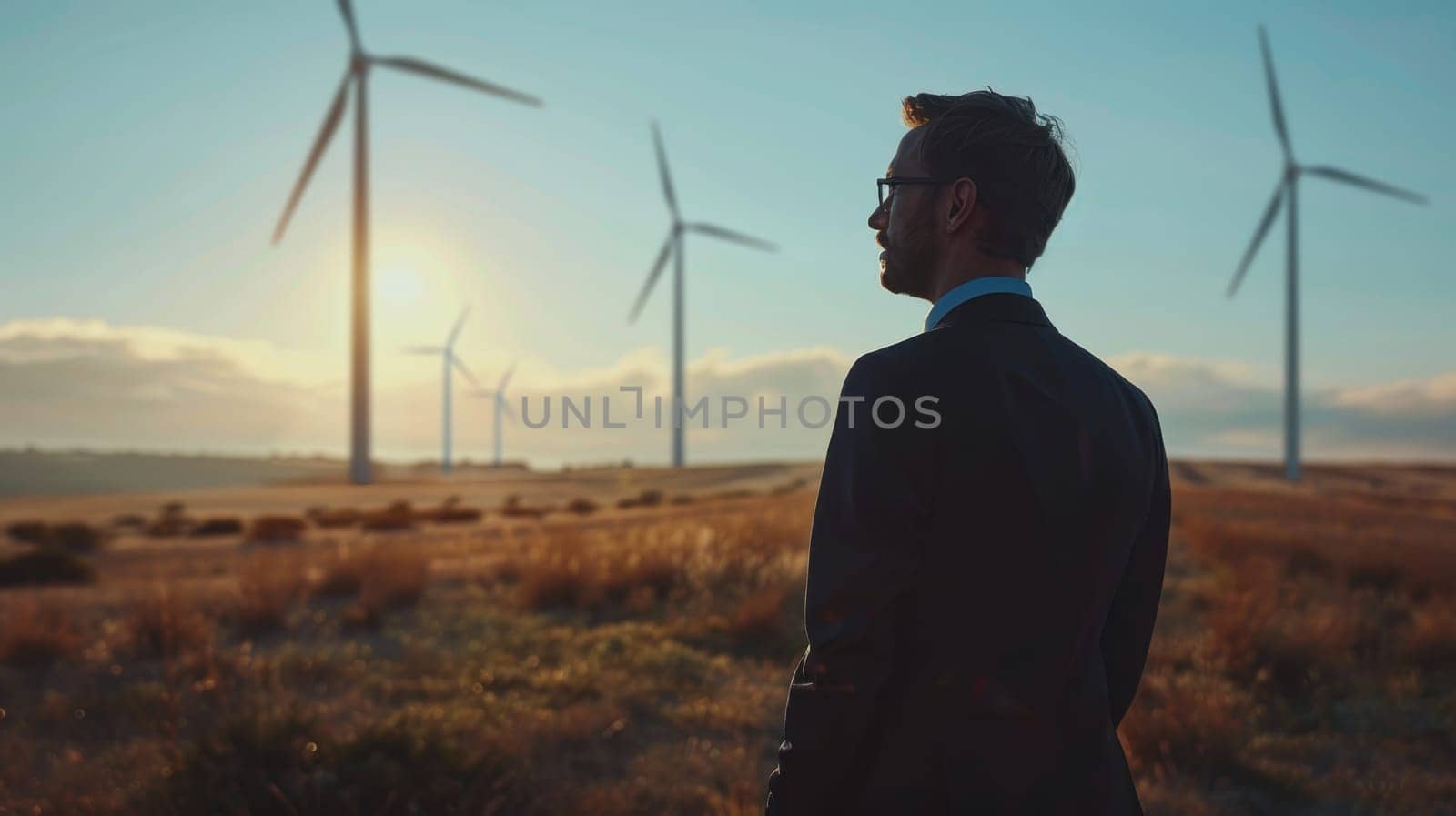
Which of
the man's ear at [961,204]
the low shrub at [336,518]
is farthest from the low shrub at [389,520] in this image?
the man's ear at [961,204]

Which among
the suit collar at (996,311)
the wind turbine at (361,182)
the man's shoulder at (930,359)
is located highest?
the wind turbine at (361,182)

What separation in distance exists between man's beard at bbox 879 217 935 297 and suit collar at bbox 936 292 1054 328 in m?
0.24

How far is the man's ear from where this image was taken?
92.2 inches

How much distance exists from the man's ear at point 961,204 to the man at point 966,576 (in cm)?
19

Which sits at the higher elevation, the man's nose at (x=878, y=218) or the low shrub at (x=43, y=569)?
the man's nose at (x=878, y=218)

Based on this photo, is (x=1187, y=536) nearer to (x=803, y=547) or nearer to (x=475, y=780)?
(x=803, y=547)

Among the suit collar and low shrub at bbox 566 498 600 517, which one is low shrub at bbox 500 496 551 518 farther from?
the suit collar

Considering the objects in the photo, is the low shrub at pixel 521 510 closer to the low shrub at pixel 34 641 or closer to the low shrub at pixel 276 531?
the low shrub at pixel 276 531

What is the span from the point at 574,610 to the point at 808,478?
65.5m

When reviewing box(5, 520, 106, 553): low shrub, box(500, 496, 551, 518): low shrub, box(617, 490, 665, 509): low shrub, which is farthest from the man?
box(617, 490, 665, 509): low shrub

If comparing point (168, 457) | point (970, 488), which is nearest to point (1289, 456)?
point (970, 488)

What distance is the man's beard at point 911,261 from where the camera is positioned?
2463mm

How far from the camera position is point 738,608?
10406 mm

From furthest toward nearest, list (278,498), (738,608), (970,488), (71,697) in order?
(278,498) < (738,608) < (71,697) < (970,488)
